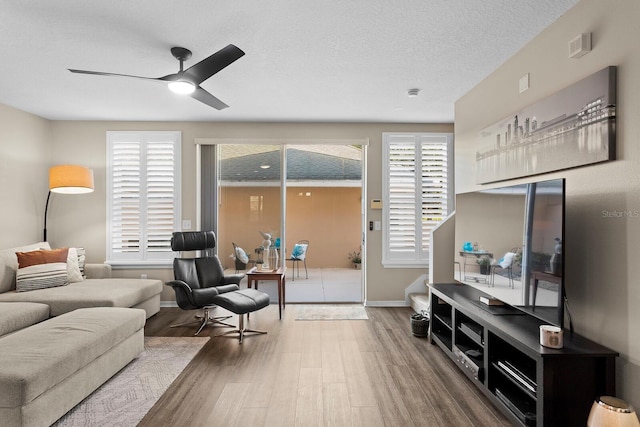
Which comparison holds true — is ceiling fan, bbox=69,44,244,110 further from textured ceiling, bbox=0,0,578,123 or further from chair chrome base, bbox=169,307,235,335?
chair chrome base, bbox=169,307,235,335

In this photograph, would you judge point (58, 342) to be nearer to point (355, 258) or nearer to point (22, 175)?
point (22, 175)

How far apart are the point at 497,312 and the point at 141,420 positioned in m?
2.55

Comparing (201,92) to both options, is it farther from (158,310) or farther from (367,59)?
(158,310)

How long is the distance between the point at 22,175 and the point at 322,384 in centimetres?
461

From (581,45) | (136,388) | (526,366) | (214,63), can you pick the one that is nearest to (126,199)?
(136,388)

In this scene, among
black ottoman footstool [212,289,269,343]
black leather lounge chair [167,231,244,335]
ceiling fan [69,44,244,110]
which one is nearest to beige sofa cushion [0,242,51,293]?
black leather lounge chair [167,231,244,335]

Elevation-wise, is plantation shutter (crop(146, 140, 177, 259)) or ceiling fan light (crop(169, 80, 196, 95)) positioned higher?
ceiling fan light (crop(169, 80, 196, 95))

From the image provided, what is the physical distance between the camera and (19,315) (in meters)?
3.20

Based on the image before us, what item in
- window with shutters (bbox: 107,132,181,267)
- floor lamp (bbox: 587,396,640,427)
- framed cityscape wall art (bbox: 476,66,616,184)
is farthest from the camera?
window with shutters (bbox: 107,132,181,267)

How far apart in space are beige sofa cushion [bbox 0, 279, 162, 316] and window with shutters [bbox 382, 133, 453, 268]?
128 inches

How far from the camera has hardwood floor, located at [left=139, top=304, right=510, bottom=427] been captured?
7.79 ft

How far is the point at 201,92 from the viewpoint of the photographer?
3014mm

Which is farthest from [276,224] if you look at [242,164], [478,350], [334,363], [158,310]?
[478,350]

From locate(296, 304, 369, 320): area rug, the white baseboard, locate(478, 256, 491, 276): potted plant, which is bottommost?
locate(296, 304, 369, 320): area rug
